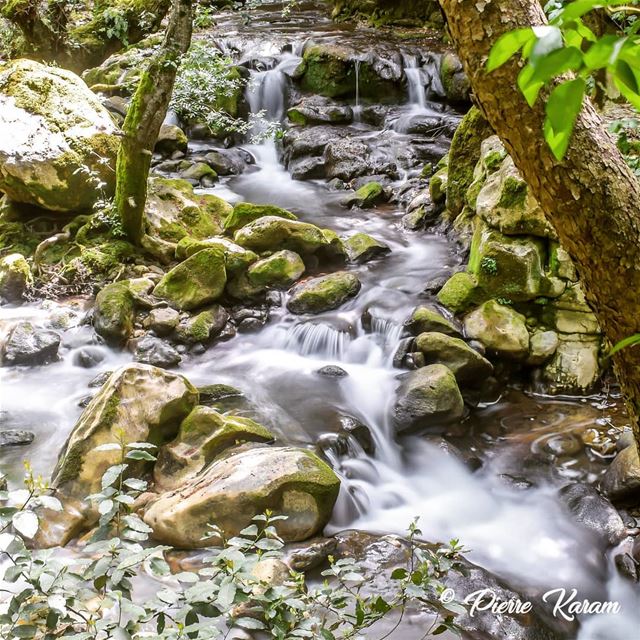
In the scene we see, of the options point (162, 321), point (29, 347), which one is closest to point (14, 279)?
point (29, 347)

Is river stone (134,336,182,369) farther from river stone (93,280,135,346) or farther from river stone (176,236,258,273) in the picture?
river stone (176,236,258,273)

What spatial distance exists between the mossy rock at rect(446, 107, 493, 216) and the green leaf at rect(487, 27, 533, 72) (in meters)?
6.70

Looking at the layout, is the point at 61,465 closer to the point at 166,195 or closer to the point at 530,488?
the point at 530,488

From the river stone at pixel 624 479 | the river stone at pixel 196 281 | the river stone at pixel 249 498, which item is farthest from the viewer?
the river stone at pixel 196 281

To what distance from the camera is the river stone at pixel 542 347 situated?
5223 millimetres

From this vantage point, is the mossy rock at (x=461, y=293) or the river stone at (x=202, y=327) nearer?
the mossy rock at (x=461, y=293)

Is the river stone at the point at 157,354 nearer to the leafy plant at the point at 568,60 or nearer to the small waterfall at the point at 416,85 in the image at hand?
the leafy plant at the point at 568,60

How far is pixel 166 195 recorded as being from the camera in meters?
7.71

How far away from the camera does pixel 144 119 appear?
612 centimetres

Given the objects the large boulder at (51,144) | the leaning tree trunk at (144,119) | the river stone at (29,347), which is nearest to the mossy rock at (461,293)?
the leaning tree trunk at (144,119)

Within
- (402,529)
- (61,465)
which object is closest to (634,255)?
(402,529)

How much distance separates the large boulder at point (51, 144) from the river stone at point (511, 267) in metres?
4.59

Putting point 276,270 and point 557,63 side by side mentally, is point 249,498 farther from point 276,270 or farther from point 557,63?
point 276,270

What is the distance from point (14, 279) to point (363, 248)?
4228 millimetres
